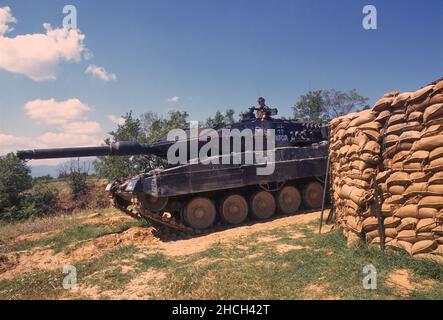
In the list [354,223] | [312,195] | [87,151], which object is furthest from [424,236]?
[87,151]

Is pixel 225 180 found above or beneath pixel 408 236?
above

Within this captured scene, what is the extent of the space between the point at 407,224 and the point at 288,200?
5916 mm

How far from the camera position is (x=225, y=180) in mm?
10398

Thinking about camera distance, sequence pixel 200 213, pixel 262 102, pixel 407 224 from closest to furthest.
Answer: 1. pixel 407 224
2. pixel 200 213
3. pixel 262 102

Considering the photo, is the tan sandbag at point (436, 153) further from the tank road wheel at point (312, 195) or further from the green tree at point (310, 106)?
the green tree at point (310, 106)

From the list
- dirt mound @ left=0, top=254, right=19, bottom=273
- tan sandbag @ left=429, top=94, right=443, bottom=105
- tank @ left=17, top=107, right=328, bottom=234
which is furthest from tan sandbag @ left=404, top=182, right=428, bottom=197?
dirt mound @ left=0, top=254, right=19, bottom=273

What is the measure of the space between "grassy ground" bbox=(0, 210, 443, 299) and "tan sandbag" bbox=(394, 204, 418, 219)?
61 cm

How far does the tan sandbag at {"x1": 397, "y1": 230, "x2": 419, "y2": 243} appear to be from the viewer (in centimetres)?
560

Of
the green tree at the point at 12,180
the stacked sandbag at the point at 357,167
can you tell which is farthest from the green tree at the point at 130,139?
the stacked sandbag at the point at 357,167

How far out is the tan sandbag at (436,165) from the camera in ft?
17.5

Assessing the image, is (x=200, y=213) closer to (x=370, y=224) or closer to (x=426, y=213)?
(x=370, y=224)

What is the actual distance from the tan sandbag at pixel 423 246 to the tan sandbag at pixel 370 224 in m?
0.76

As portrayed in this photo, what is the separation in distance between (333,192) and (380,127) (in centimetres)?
263

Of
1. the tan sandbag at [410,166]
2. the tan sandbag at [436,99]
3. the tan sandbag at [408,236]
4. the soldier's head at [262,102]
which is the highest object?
the soldier's head at [262,102]
